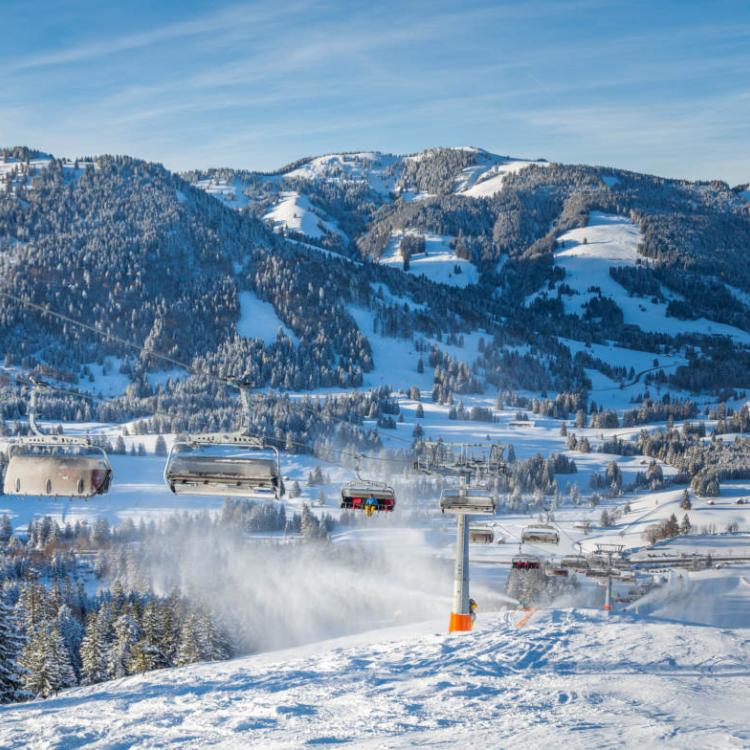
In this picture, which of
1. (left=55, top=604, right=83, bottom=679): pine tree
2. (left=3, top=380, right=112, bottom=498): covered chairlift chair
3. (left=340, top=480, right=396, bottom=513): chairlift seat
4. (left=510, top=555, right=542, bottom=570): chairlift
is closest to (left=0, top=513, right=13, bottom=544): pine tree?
(left=55, top=604, right=83, bottom=679): pine tree

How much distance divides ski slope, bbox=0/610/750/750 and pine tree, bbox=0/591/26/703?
1517 cm

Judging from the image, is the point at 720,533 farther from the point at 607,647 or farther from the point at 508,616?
the point at 607,647

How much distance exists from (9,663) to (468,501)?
77.6ft

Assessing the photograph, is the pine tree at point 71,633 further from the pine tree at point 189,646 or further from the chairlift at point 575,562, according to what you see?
the chairlift at point 575,562

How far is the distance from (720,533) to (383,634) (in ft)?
201

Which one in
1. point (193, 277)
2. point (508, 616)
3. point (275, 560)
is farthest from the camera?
point (193, 277)

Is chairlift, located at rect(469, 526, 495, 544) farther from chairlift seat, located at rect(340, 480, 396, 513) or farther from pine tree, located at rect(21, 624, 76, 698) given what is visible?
pine tree, located at rect(21, 624, 76, 698)

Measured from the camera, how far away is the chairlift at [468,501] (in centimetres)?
3097

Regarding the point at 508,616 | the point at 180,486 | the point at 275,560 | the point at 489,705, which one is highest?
the point at 180,486

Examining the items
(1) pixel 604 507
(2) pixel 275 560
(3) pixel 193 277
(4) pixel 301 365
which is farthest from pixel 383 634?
(3) pixel 193 277

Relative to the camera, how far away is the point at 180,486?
20000mm

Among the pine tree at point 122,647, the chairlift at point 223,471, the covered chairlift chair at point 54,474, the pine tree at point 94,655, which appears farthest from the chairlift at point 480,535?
the covered chairlift chair at point 54,474

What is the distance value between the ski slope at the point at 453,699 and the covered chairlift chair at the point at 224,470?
5076 millimetres

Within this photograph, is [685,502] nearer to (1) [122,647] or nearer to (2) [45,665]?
(1) [122,647]
